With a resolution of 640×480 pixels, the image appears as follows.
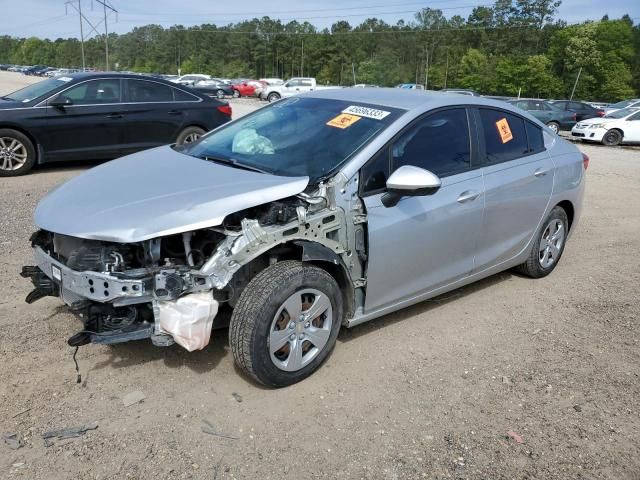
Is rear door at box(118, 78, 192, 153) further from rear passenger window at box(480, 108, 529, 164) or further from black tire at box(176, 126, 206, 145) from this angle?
rear passenger window at box(480, 108, 529, 164)

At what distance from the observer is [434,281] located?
3854 mm

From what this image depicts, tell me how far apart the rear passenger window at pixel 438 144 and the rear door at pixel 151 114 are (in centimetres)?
615

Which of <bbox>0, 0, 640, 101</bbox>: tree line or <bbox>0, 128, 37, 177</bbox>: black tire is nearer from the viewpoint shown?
<bbox>0, 128, 37, 177</bbox>: black tire

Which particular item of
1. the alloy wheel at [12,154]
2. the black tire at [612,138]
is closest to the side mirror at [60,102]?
the alloy wheel at [12,154]

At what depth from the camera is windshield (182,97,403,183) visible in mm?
3459

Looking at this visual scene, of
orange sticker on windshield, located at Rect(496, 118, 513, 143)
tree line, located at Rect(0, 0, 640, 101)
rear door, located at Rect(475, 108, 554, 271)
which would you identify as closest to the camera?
rear door, located at Rect(475, 108, 554, 271)

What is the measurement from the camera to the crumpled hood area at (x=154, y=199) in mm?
2770

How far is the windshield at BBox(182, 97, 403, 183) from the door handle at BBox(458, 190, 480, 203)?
733 mm

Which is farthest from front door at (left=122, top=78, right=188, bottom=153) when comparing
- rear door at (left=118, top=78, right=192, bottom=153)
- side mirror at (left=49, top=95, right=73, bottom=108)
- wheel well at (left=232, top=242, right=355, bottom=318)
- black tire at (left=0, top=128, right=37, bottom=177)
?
wheel well at (left=232, top=242, right=355, bottom=318)

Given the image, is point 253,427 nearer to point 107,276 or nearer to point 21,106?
point 107,276

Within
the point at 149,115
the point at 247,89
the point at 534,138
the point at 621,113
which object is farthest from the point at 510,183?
the point at 247,89

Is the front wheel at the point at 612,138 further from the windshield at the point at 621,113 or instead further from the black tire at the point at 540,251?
the black tire at the point at 540,251

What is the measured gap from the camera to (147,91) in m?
8.91

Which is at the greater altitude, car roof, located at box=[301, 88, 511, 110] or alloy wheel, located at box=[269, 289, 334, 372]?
car roof, located at box=[301, 88, 511, 110]
